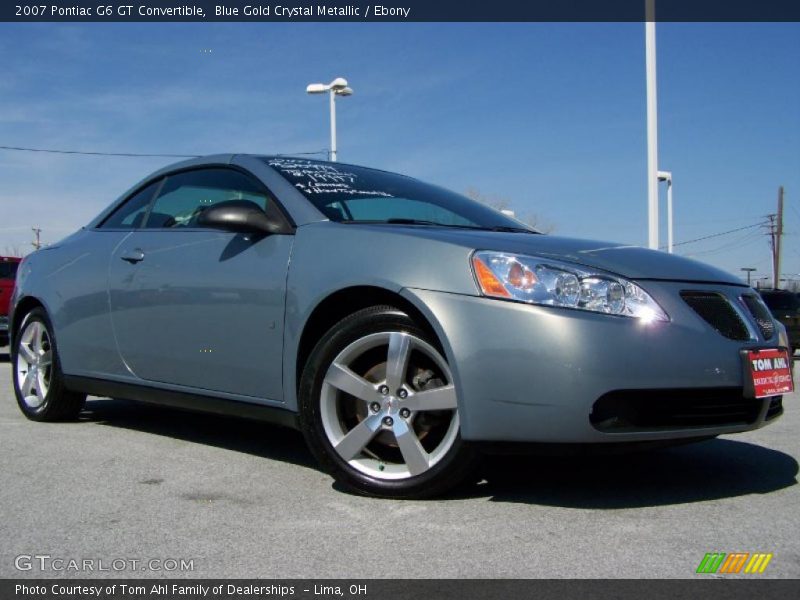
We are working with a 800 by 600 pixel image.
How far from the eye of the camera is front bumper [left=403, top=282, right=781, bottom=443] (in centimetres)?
305

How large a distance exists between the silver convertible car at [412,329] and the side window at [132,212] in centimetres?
31

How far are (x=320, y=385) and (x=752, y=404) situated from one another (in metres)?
1.66

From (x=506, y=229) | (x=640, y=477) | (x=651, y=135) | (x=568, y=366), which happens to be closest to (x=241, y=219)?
(x=506, y=229)

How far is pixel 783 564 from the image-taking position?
103 inches

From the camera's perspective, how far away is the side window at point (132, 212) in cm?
496

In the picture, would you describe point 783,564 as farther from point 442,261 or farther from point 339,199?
point 339,199

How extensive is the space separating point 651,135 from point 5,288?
11029 mm

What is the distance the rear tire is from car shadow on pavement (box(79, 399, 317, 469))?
0.23m

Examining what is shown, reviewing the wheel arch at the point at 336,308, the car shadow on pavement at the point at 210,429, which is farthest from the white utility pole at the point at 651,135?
the wheel arch at the point at 336,308

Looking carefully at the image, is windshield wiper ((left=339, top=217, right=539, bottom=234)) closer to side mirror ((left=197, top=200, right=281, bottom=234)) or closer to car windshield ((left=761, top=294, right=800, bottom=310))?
side mirror ((left=197, top=200, right=281, bottom=234))

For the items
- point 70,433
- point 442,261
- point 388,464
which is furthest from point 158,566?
point 70,433

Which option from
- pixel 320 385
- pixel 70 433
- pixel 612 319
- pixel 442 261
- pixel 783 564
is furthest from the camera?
pixel 70 433

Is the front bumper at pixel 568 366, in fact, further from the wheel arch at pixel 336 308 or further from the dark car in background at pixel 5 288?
the dark car in background at pixel 5 288
